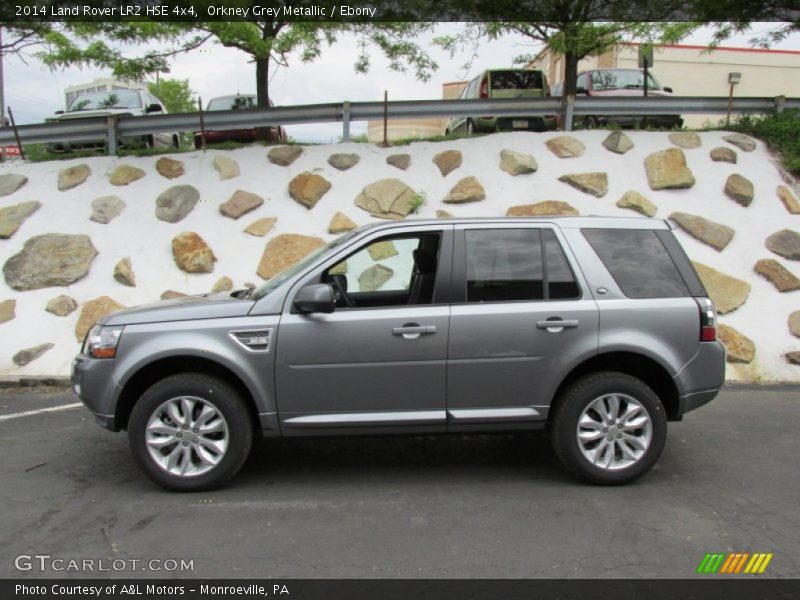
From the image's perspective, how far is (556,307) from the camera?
4445mm

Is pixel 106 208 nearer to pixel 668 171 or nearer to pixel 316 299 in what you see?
pixel 316 299

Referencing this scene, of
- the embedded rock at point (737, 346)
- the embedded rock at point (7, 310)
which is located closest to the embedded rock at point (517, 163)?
the embedded rock at point (737, 346)

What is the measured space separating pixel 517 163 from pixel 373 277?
4.76m

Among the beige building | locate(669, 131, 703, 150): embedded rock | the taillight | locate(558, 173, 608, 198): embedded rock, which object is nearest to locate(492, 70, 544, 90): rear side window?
locate(669, 131, 703, 150): embedded rock

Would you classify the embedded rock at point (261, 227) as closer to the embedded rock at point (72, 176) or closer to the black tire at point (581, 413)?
the embedded rock at point (72, 176)

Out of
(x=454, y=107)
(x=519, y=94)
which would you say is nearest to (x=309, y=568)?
(x=454, y=107)

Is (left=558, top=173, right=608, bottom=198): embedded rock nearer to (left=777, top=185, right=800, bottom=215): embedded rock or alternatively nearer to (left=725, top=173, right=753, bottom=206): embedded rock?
(left=725, top=173, right=753, bottom=206): embedded rock

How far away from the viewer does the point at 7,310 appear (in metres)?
8.25

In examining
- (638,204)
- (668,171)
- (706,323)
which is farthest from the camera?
(668,171)

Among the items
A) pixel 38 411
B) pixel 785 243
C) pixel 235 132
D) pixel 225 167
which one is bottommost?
pixel 38 411

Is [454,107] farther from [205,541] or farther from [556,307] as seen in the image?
[205,541]

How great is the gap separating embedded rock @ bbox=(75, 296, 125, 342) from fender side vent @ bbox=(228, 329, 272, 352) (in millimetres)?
4497

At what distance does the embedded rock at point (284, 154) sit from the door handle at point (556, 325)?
6.75 metres

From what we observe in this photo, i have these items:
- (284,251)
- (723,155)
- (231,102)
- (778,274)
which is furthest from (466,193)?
(231,102)
